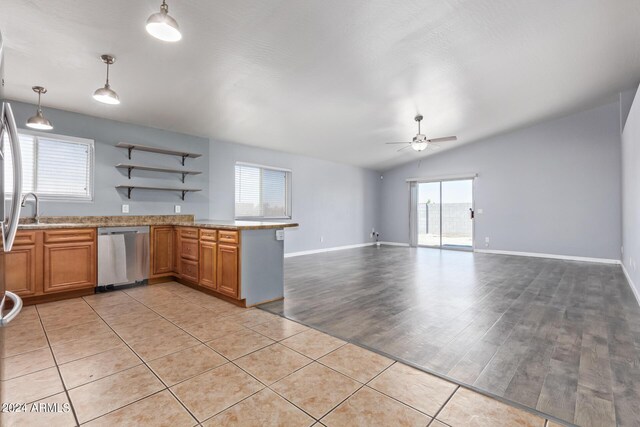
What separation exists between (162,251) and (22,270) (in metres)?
1.46

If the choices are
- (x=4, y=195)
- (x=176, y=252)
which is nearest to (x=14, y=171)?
(x=4, y=195)

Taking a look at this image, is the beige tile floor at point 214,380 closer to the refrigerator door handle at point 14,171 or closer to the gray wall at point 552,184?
the refrigerator door handle at point 14,171

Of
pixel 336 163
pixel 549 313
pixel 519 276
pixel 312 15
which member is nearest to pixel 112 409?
pixel 312 15

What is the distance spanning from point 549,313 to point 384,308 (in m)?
1.68

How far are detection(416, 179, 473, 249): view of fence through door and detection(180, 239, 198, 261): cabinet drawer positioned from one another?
6897 mm

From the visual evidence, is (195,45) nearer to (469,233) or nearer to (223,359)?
(223,359)

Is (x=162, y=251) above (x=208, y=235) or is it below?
below

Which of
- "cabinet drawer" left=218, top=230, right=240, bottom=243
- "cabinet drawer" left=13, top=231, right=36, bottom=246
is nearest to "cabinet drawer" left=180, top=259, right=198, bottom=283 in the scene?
"cabinet drawer" left=218, top=230, right=240, bottom=243

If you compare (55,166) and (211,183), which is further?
(211,183)

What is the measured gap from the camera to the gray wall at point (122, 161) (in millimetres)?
4020

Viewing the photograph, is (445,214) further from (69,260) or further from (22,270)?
(22,270)

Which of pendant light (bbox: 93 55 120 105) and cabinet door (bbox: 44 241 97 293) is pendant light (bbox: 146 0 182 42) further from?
cabinet door (bbox: 44 241 97 293)

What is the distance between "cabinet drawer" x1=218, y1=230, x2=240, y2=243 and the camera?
129 inches

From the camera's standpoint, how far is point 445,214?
8.73 m
